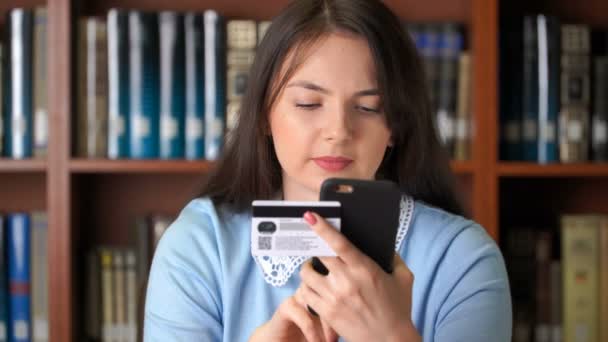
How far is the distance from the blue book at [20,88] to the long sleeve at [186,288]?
2.59 ft

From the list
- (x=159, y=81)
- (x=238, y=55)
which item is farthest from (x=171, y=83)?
(x=238, y=55)

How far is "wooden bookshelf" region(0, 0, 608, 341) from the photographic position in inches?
66.1

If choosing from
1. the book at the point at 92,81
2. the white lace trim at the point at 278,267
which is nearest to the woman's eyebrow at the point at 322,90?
the white lace trim at the point at 278,267

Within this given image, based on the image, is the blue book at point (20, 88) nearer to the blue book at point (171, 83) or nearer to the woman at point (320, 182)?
the blue book at point (171, 83)

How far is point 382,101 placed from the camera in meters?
0.94

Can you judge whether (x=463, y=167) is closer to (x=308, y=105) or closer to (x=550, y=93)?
(x=550, y=93)

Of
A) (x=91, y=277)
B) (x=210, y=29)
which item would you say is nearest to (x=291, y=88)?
(x=210, y=29)

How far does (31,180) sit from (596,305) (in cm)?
139

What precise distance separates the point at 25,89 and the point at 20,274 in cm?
41

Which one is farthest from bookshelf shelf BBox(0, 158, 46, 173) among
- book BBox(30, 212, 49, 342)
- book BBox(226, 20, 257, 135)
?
book BBox(226, 20, 257, 135)

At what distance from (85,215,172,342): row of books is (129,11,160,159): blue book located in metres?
0.20

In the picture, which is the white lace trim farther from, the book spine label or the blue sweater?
the book spine label

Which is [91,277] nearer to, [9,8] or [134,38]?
[134,38]

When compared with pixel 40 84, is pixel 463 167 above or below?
below
